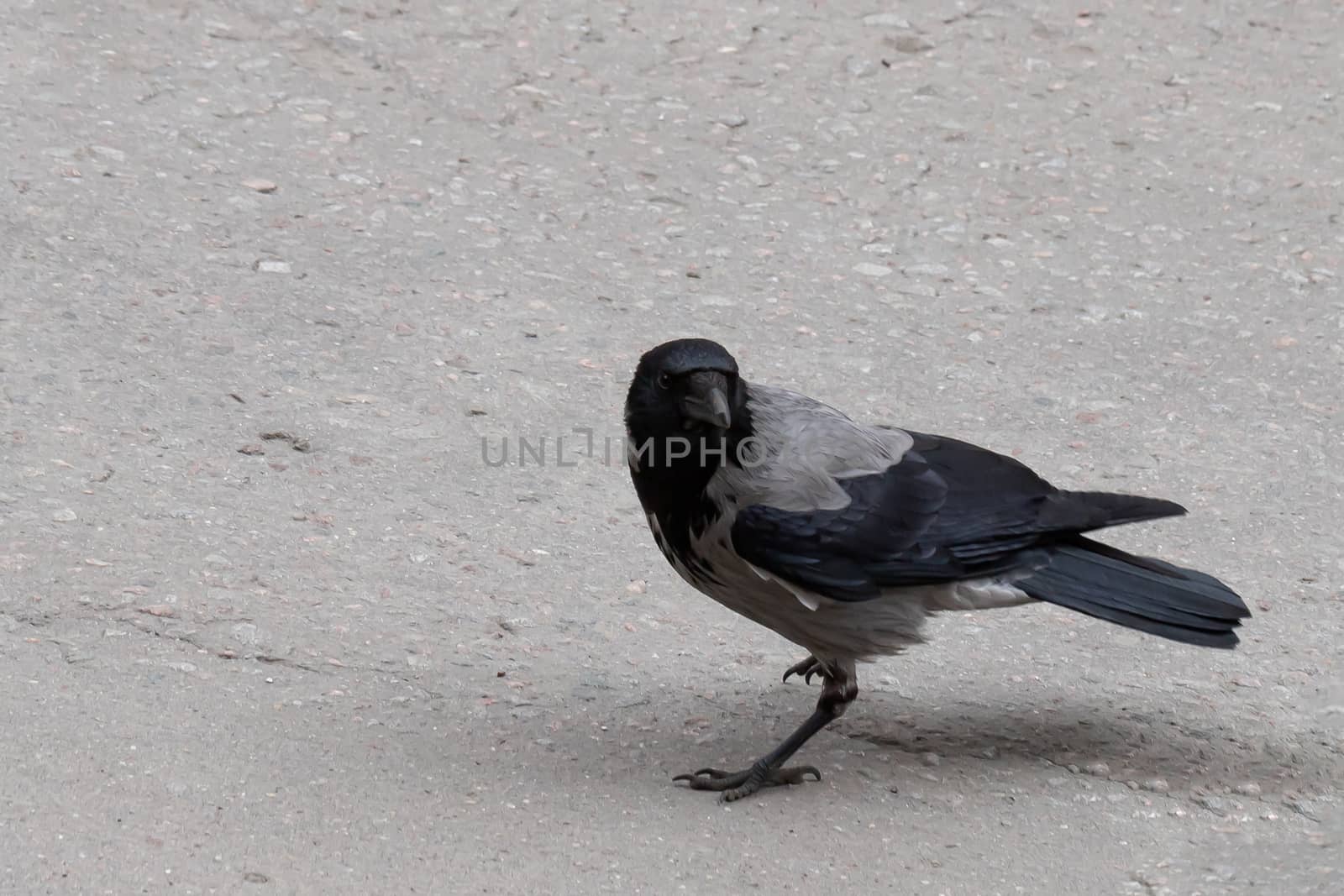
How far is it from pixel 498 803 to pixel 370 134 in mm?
4150

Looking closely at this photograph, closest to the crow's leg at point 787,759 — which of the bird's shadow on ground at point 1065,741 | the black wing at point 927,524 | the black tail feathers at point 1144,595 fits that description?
the bird's shadow on ground at point 1065,741

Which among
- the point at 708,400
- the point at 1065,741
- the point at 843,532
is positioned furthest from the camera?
the point at 1065,741

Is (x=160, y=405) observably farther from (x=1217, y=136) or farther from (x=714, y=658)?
(x=1217, y=136)

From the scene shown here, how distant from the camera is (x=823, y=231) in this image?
6910 millimetres

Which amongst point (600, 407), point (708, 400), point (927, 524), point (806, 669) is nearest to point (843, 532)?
point (927, 524)

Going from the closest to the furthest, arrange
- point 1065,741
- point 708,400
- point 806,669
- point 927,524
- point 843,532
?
point 708,400, point 843,532, point 927,524, point 1065,741, point 806,669

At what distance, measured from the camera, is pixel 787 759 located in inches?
160

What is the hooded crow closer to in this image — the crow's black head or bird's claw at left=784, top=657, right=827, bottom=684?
the crow's black head

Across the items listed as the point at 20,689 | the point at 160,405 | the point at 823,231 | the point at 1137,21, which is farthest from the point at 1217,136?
the point at 20,689

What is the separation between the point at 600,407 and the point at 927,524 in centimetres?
193

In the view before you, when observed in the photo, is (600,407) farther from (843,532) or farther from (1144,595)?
(1144,595)

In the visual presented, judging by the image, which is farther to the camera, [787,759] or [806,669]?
[806,669]

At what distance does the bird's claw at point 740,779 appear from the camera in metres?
3.90

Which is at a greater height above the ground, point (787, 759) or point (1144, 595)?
point (1144, 595)
